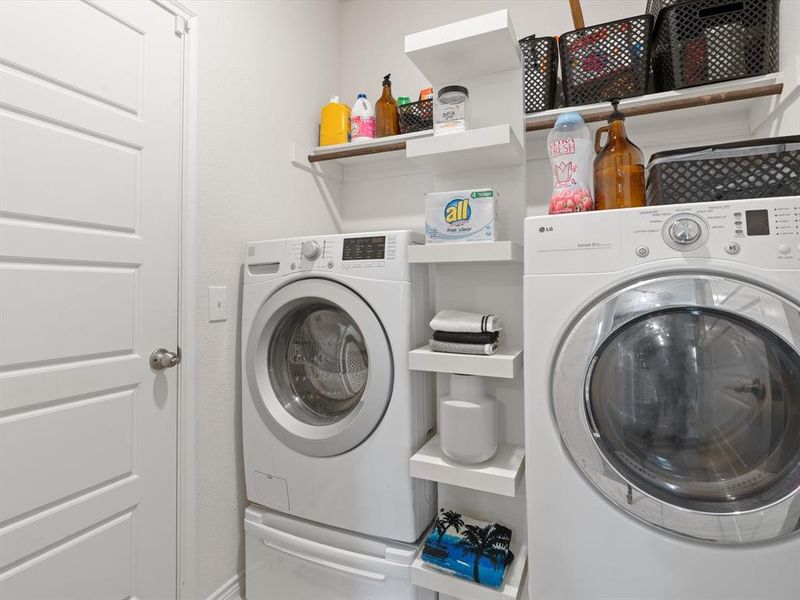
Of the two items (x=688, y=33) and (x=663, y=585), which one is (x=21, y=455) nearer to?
(x=663, y=585)

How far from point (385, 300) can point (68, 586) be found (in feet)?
3.54

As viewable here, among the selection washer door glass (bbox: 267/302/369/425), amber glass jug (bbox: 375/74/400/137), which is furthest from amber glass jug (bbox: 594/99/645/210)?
amber glass jug (bbox: 375/74/400/137)

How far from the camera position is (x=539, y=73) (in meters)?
1.53

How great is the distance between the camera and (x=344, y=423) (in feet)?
4.20

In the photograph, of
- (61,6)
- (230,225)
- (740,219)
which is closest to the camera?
(740,219)

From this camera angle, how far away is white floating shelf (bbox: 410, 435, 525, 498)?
3.60ft

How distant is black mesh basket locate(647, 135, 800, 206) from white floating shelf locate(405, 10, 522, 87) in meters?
0.55

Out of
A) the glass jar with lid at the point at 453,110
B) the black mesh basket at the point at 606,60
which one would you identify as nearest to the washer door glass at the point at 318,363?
the glass jar with lid at the point at 453,110

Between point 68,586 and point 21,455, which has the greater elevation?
point 21,455

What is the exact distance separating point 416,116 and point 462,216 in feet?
2.73

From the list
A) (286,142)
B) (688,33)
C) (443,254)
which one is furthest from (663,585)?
(286,142)

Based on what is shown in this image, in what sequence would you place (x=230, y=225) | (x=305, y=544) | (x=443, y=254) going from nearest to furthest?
(x=443, y=254) → (x=305, y=544) → (x=230, y=225)

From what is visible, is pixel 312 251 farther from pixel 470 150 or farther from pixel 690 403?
pixel 690 403

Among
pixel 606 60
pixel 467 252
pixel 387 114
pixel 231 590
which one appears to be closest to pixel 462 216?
pixel 467 252
